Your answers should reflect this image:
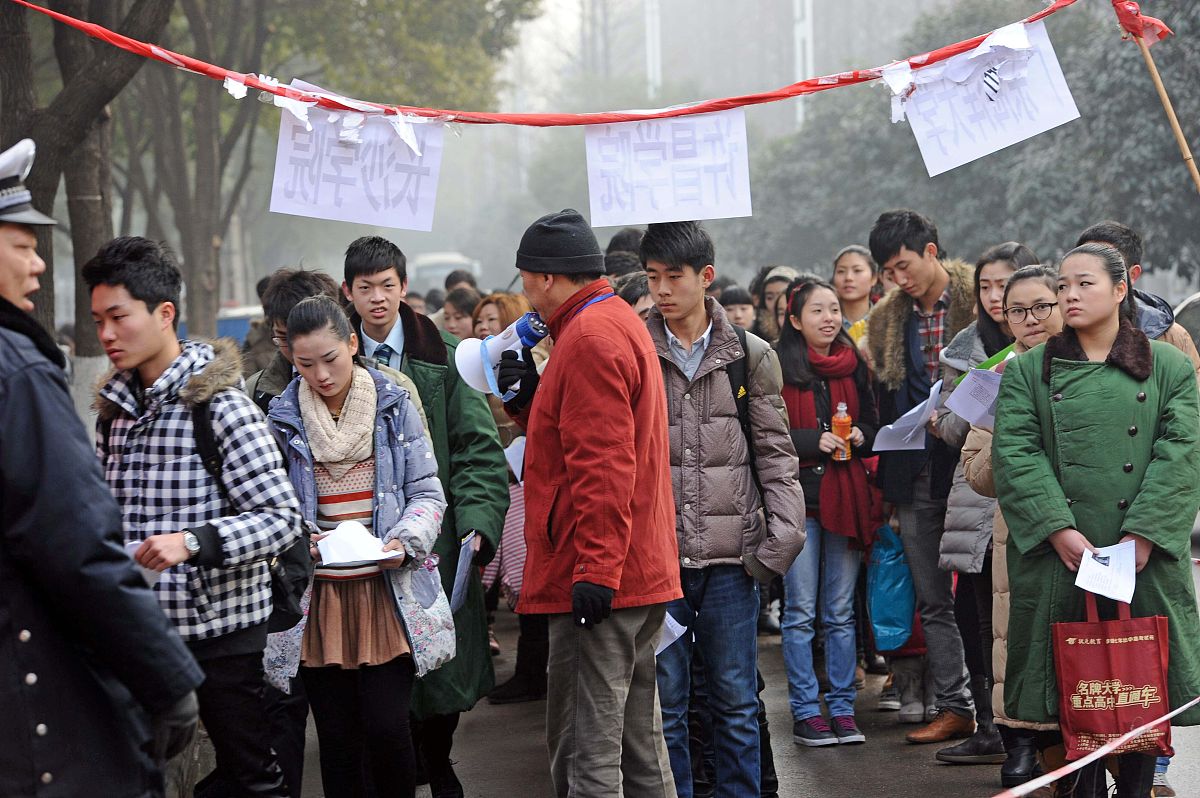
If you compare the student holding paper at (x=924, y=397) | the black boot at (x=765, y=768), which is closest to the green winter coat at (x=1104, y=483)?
the black boot at (x=765, y=768)

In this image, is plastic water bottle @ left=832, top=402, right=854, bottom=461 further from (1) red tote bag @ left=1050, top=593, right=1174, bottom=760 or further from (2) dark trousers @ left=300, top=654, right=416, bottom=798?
(2) dark trousers @ left=300, top=654, right=416, bottom=798

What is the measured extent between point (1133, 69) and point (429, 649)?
15830 mm

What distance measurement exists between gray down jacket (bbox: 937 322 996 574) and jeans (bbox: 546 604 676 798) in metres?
2.04

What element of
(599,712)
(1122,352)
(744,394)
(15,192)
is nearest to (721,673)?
(599,712)

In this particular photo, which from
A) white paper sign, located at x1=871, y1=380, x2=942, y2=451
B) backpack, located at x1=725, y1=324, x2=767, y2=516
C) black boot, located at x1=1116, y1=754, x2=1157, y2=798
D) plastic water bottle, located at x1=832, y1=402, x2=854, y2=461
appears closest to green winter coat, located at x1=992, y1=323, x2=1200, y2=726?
black boot, located at x1=1116, y1=754, x2=1157, y2=798

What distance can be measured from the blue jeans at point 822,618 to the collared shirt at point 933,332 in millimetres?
900

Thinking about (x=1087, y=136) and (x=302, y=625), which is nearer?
(x=302, y=625)

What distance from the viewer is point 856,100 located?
103ft

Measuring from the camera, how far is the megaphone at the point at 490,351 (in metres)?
4.74

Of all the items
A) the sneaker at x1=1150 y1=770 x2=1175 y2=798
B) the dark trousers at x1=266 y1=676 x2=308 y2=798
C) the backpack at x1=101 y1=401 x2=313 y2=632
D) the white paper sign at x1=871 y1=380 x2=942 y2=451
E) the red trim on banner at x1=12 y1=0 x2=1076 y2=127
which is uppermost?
the red trim on banner at x1=12 y1=0 x2=1076 y2=127

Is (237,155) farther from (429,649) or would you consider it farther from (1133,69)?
(429,649)

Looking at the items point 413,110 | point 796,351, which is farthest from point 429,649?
point 796,351

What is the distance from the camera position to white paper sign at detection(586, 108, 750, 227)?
5.19 m

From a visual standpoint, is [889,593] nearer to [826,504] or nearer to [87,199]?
[826,504]
